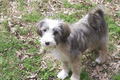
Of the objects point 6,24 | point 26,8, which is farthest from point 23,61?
point 26,8

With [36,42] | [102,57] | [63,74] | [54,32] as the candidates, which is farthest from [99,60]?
[36,42]

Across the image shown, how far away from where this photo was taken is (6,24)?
5656 millimetres

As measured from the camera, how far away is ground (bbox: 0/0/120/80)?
13.9ft

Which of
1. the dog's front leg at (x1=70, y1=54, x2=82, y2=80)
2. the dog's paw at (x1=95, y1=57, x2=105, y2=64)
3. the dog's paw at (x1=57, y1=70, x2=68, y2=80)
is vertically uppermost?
the dog's front leg at (x1=70, y1=54, x2=82, y2=80)

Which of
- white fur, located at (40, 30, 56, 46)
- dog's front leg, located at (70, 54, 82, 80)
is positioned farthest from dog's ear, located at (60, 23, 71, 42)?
dog's front leg, located at (70, 54, 82, 80)

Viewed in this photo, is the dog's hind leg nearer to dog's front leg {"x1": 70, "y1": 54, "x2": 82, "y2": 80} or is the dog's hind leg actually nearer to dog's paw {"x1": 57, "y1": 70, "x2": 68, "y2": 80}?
dog's front leg {"x1": 70, "y1": 54, "x2": 82, "y2": 80}

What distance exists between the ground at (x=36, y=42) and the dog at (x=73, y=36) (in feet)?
2.42

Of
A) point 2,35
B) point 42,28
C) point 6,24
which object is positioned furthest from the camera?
point 6,24

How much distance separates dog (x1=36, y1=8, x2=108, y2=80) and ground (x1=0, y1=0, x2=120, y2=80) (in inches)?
29.1

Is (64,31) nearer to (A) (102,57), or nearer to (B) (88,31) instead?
(B) (88,31)

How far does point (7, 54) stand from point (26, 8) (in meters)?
2.63

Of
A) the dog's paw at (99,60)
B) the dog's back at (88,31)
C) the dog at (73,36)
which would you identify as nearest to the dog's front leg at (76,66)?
the dog at (73,36)

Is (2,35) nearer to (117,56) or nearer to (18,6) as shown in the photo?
(18,6)

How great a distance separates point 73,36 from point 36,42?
2221 mm
